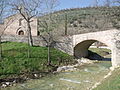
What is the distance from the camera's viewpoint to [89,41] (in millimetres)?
28609

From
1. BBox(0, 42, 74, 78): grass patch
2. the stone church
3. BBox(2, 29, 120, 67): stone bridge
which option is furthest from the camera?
the stone church

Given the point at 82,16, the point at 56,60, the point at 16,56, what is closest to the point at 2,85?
the point at 16,56

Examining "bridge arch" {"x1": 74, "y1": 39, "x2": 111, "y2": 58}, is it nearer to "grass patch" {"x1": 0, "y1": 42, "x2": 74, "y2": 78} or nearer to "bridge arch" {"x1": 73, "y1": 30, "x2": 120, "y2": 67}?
"bridge arch" {"x1": 73, "y1": 30, "x2": 120, "y2": 67}

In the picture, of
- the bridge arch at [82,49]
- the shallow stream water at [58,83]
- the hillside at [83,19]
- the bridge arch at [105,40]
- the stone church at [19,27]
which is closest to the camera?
the shallow stream water at [58,83]

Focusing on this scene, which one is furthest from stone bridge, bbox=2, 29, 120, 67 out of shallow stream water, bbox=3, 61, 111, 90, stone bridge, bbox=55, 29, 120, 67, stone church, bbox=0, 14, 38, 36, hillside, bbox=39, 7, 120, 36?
hillside, bbox=39, 7, 120, 36

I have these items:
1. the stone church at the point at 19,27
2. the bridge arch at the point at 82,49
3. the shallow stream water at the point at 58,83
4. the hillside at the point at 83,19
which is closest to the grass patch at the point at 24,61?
the shallow stream water at the point at 58,83

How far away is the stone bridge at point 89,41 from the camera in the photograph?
22641 mm

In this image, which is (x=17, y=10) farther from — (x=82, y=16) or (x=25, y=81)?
(x=82, y=16)

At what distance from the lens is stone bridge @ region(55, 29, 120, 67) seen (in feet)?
74.3

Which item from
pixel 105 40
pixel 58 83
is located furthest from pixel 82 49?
pixel 58 83

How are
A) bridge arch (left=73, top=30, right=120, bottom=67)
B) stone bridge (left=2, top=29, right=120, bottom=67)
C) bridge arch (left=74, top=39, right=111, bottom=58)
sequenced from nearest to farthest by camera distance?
bridge arch (left=73, top=30, right=120, bottom=67) → stone bridge (left=2, top=29, right=120, bottom=67) → bridge arch (left=74, top=39, right=111, bottom=58)

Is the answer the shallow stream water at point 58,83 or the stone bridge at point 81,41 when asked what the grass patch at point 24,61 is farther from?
the stone bridge at point 81,41

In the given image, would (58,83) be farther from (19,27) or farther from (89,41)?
(19,27)

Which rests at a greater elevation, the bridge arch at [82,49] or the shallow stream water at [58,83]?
the bridge arch at [82,49]
